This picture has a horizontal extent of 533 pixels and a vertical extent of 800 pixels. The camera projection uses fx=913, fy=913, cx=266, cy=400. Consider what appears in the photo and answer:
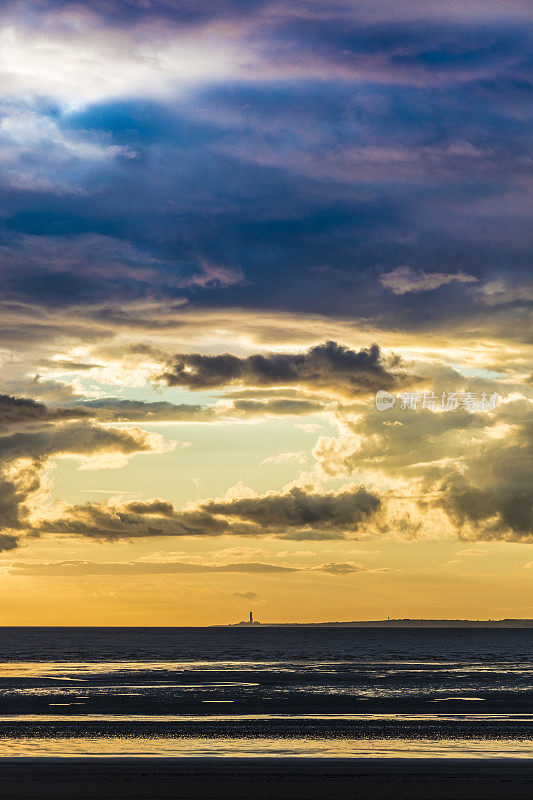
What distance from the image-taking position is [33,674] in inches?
3799

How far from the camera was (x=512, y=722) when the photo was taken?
5356 cm

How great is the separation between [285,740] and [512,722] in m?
15.7

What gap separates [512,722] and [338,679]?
126 ft
